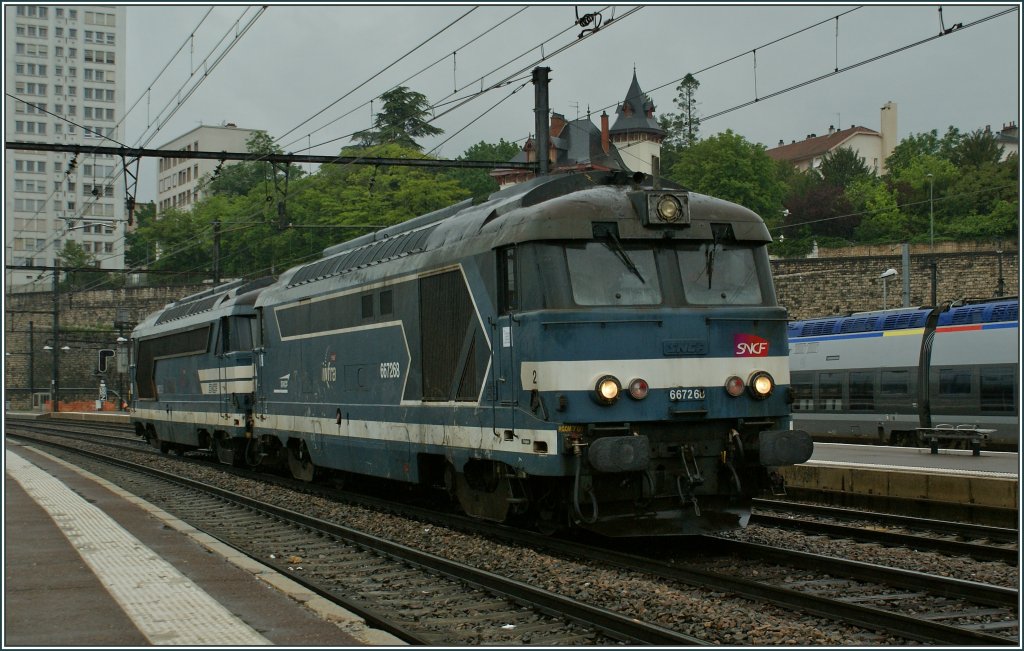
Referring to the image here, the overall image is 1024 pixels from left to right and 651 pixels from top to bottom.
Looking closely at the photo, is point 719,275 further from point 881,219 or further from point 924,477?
point 881,219

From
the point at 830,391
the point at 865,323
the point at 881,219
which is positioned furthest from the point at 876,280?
the point at 865,323

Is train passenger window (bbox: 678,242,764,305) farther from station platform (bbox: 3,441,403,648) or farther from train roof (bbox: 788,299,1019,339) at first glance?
train roof (bbox: 788,299,1019,339)

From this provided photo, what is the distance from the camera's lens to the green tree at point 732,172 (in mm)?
89312

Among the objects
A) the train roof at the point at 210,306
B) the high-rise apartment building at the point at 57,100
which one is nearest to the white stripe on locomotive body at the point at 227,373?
the train roof at the point at 210,306

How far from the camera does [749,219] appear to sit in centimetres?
1158

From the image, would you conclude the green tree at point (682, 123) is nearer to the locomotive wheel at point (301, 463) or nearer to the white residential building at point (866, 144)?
the white residential building at point (866, 144)

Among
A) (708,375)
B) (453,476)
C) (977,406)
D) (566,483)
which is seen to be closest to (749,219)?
(708,375)

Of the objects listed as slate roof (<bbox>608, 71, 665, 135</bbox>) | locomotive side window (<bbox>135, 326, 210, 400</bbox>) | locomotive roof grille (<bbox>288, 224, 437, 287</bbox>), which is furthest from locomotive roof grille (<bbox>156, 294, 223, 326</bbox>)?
slate roof (<bbox>608, 71, 665, 135</bbox>)

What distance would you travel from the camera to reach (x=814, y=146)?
436 ft

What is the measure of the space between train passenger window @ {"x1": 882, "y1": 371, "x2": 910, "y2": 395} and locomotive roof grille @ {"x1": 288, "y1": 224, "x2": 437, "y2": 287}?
51.7 ft

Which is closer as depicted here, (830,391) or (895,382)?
(895,382)

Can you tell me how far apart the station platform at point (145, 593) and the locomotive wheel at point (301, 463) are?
502cm

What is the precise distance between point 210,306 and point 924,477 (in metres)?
15.8

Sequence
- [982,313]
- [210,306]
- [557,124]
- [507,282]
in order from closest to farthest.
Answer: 1. [507,282]
2. [210,306]
3. [982,313]
4. [557,124]
